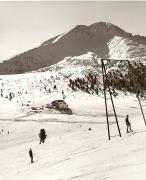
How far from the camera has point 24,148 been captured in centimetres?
3058

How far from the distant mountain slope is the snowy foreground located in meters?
84.2

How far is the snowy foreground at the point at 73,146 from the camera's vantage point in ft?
53.1

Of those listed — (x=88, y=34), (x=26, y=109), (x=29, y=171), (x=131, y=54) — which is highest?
(x=88, y=34)

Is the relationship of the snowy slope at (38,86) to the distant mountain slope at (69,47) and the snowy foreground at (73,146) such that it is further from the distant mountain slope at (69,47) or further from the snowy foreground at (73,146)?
the distant mountain slope at (69,47)

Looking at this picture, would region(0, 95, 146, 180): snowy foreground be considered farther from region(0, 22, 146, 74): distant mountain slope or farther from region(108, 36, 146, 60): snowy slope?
region(0, 22, 146, 74): distant mountain slope

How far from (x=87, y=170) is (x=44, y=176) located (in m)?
2.54

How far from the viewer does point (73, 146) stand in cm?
2730

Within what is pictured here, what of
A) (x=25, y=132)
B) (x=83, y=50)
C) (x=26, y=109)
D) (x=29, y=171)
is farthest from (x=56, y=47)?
(x=29, y=171)

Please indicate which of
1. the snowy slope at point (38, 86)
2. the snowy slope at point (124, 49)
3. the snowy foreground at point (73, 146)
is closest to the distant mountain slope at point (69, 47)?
the snowy slope at point (124, 49)

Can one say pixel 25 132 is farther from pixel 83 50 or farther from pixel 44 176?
pixel 83 50

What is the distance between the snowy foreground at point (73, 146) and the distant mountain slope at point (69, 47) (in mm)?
84228

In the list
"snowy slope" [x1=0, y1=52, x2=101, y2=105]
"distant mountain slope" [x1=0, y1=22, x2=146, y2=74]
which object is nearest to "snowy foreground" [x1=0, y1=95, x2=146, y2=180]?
"snowy slope" [x1=0, y1=52, x2=101, y2=105]

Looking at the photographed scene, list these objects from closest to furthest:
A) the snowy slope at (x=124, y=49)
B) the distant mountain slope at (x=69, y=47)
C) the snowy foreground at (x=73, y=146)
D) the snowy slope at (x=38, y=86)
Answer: the snowy foreground at (x=73, y=146), the snowy slope at (x=38, y=86), the snowy slope at (x=124, y=49), the distant mountain slope at (x=69, y=47)

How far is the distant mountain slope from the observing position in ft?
459
